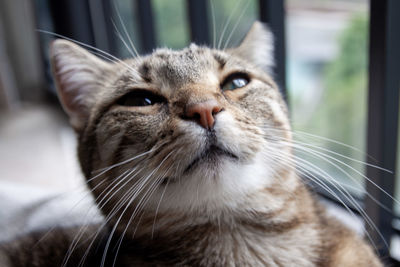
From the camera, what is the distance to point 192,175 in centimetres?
90

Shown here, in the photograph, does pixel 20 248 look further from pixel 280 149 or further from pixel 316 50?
pixel 316 50

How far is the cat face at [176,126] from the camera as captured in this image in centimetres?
90

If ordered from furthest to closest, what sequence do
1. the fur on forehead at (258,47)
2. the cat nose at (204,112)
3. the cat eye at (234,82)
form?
the fur on forehead at (258,47) → the cat eye at (234,82) → the cat nose at (204,112)

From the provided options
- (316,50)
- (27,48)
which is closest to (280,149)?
(316,50)

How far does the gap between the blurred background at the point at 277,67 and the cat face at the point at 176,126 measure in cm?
13

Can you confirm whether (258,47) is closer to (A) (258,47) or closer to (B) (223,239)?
(A) (258,47)

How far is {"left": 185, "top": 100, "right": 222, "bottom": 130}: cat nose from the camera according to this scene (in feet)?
2.90

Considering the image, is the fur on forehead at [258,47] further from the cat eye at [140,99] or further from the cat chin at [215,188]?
the cat chin at [215,188]

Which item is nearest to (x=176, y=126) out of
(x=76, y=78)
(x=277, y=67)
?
(x=76, y=78)

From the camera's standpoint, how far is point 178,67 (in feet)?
3.66

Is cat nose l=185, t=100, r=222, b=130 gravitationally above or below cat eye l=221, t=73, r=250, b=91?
below

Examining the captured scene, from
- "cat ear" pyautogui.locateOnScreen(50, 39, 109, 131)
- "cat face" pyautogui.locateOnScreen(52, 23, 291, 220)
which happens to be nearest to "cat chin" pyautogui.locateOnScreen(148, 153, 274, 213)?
"cat face" pyautogui.locateOnScreen(52, 23, 291, 220)

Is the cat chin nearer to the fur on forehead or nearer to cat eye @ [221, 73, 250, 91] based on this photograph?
cat eye @ [221, 73, 250, 91]

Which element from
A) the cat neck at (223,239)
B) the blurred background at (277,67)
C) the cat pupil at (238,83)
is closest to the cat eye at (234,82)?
the cat pupil at (238,83)
